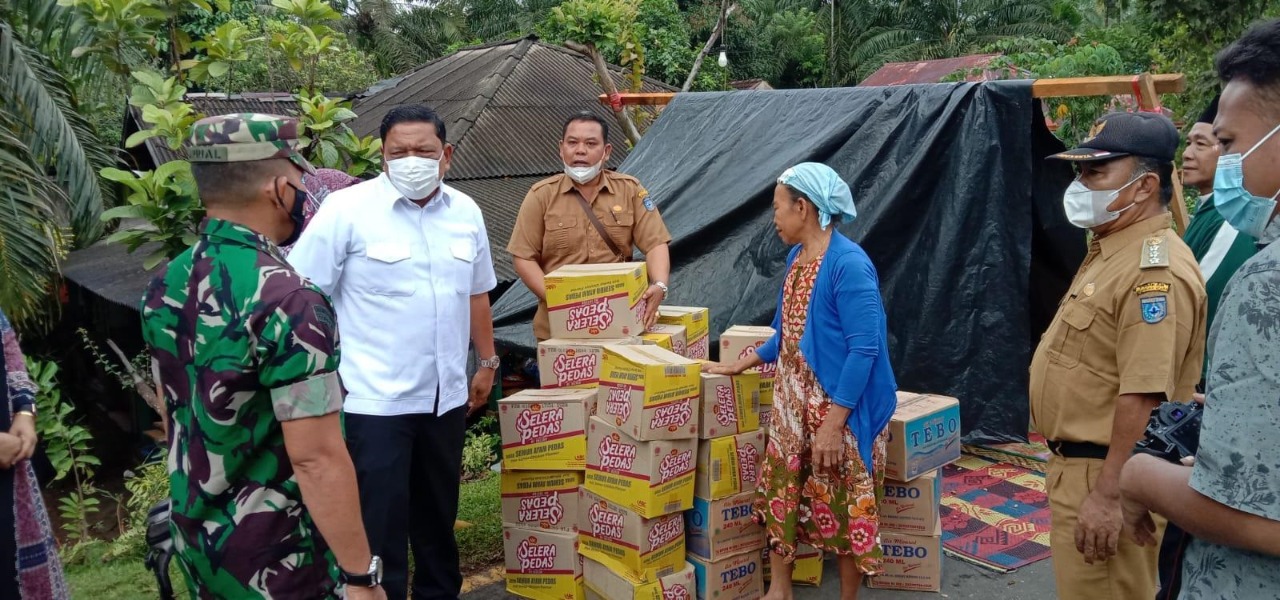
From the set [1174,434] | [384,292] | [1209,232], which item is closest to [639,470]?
[384,292]

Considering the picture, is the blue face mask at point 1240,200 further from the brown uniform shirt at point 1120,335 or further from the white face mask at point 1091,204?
the white face mask at point 1091,204

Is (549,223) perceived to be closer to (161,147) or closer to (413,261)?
(413,261)

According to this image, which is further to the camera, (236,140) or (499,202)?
(499,202)

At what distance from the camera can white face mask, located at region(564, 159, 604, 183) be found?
14.7ft

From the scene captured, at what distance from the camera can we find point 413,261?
10.9ft

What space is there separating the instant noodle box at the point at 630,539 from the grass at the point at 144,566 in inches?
32.2

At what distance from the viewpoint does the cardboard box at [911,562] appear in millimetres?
3996

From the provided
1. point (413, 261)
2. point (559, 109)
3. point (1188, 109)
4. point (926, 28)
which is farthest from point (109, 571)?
point (926, 28)

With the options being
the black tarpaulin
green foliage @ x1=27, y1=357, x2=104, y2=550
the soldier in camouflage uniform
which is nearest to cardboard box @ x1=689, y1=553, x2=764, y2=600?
the black tarpaulin

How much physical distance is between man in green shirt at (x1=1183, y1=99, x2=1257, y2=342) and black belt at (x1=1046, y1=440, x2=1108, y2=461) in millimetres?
880

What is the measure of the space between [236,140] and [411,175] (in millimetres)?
1363

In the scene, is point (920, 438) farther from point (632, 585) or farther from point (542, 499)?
point (542, 499)

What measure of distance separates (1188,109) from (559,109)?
8751 millimetres

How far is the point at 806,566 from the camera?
4.05 meters
